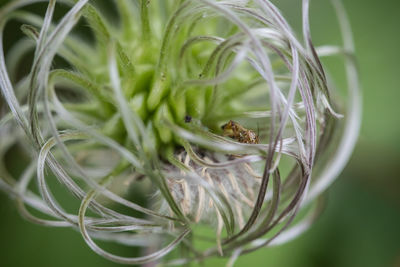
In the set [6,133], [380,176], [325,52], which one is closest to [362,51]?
[380,176]

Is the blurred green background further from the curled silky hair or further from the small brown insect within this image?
the small brown insect

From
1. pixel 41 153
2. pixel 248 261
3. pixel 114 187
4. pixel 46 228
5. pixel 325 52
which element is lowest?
pixel 248 261

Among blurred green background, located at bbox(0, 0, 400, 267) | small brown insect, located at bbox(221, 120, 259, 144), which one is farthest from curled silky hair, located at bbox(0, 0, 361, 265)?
blurred green background, located at bbox(0, 0, 400, 267)

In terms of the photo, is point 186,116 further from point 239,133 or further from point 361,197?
point 361,197

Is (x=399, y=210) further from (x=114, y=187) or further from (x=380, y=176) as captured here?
(x=114, y=187)

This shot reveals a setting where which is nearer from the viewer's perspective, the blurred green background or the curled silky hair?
the curled silky hair

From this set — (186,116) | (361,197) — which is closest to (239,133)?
(186,116)

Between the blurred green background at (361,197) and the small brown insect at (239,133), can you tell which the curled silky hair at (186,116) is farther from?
the blurred green background at (361,197)

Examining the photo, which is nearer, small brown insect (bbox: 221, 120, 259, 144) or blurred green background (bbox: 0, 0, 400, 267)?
small brown insect (bbox: 221, 120, 259, 144)
